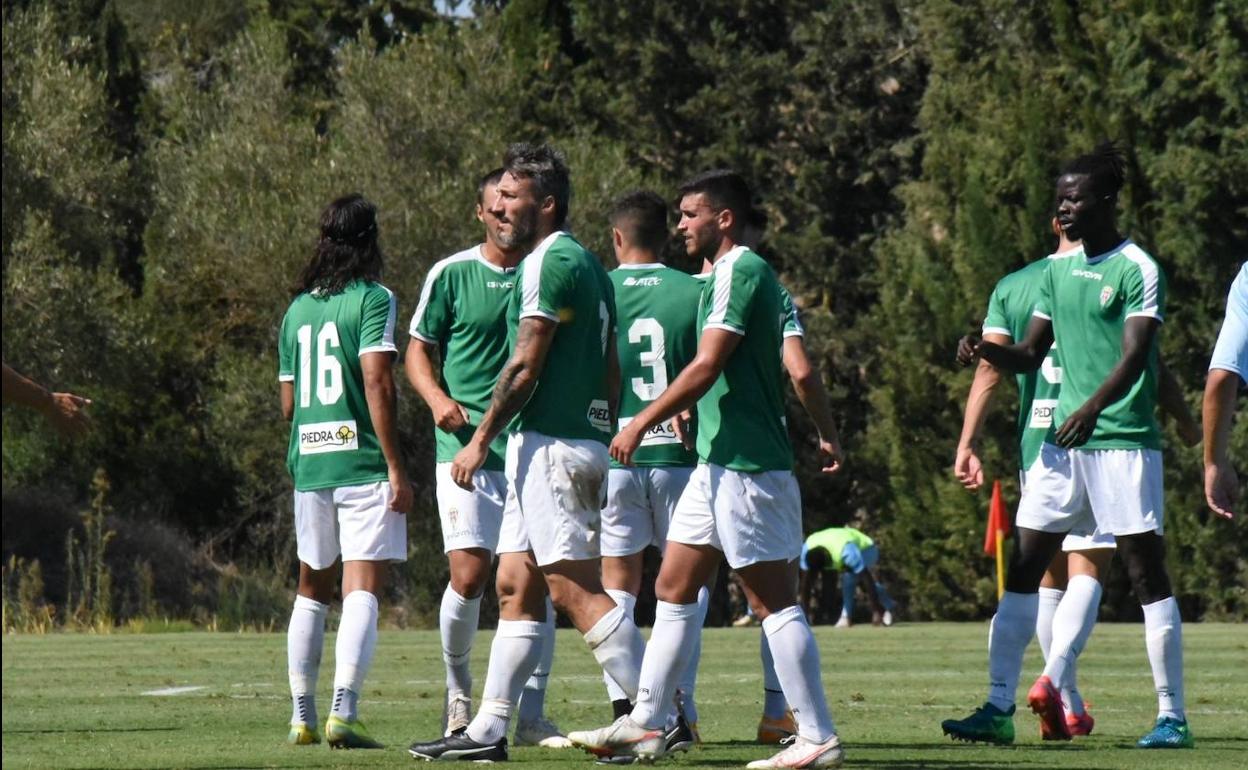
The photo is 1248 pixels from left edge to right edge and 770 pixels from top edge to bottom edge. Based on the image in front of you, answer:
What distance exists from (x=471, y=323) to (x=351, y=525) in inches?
42.5

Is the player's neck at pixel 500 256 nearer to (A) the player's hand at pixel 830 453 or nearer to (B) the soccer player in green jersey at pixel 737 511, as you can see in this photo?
(B) the soccer player in green jersey at pixel 737 511

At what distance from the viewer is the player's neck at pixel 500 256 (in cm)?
942

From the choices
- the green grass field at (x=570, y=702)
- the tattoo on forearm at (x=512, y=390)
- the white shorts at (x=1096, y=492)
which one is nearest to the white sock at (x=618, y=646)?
the green grass field at (x=570, y=702)

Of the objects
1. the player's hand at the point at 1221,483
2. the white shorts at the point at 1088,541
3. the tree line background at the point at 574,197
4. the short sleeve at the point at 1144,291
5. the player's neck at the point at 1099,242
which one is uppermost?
the tree line background at the point at 574,197

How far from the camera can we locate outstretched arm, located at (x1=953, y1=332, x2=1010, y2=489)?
1035cm

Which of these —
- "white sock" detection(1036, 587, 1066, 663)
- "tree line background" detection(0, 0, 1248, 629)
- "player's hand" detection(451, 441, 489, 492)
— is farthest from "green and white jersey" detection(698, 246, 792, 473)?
"tree line background" detection(0, 0, 1248, 629)

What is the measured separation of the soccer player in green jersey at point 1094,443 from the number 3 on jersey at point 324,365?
291 centimetres

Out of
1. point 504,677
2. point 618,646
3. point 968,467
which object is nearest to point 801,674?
point 618,646

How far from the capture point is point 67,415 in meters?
7.58

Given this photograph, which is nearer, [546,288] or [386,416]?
[546,288]

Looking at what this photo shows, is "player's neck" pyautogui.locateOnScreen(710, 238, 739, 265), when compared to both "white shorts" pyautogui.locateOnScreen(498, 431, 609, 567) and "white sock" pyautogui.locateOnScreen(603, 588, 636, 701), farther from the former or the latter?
"white sock" pyautogui.locateOnScreen(603, 588, 636, 701)

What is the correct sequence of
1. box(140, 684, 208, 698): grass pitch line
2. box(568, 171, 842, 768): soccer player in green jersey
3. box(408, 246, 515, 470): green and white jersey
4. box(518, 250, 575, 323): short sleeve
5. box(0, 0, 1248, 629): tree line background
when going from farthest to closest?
box(0, 0, 1248, 629): tree line background < box(140, 684, 208, 698): grass pitch line < box(408, 246, 515, 470): green and white jersey < box(518, 250, 575, 323): short sleeve < box(568, 171, 842, 768): soccer player in green jersey

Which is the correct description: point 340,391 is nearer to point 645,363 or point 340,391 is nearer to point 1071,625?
point 645,363

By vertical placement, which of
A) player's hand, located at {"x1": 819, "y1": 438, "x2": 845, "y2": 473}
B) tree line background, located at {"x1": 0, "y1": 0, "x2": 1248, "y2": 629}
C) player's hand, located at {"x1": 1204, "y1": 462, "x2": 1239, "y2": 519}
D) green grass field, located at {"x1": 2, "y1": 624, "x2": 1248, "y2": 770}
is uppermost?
tree line background, located at {"x1": 0, "y1": 0, "x2": 1248, "y2": 629}
